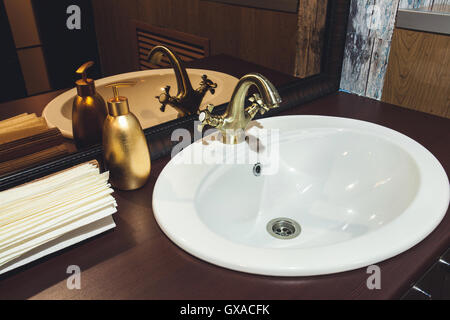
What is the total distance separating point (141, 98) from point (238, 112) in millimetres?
248

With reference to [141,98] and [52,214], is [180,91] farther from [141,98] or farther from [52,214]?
[52,214]

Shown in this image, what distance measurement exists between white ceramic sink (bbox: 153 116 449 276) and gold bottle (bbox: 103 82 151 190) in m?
0.06

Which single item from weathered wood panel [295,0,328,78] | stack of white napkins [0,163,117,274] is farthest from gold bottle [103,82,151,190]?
weathered wood panel [295,0,328,78]

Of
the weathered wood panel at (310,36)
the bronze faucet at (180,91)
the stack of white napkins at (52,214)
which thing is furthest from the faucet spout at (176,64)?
the weathered wood panel at (310,36)

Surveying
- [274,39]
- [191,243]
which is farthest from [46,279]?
[274,39]

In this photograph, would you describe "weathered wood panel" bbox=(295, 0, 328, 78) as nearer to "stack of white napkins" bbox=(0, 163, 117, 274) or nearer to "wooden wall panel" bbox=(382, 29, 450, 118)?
"wooden wall panel" bbox=(382, 29, 450, 118)

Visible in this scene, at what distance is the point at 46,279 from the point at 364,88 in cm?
115

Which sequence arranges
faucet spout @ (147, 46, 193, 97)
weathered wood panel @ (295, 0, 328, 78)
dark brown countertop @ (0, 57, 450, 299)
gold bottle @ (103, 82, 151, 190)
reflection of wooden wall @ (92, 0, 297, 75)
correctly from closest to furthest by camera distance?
1. dark brown countertop @ (0, 57, 450, 299)
2. gold bottle @ (103, 82, 151, 190)
3. reflection of wooden wall @ (92, 0, 297, 75)
4. faucet spout @ (147, 46, 193, 97)
5. weathered wood panel @ (295, 0, 328, 78)

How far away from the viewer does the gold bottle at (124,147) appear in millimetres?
726

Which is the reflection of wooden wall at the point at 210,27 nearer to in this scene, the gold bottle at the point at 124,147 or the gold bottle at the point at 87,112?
the gold bottle at the point at 87,112

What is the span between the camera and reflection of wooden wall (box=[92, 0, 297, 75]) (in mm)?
836

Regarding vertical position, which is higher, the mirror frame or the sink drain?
the mirror frame

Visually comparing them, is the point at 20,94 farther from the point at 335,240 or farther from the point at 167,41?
the point at 335,240

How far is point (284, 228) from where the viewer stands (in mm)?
921
